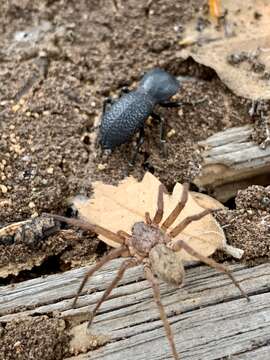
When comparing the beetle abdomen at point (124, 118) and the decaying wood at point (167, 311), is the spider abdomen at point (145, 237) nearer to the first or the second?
the decaying wood at point (167, 311)

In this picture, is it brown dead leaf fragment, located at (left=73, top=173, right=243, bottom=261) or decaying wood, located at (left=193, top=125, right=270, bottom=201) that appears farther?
decaying wood, located at (left=193, top=125, right=270, bottom=201)

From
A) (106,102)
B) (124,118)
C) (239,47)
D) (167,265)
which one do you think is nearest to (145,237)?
(167,265)

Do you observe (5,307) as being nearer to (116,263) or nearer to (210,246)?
(116,263)

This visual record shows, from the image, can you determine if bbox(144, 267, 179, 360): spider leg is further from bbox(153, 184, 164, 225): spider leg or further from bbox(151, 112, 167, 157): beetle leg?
bbox(151, 112, 167, 157): beetle leg

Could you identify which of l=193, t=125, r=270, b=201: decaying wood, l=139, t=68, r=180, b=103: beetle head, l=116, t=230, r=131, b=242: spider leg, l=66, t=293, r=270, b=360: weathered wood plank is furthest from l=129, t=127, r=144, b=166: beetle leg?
l=66, t=293, r=270, b=360: weathered wood plank

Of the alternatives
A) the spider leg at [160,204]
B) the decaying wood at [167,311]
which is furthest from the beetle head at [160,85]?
the decaying wood at [167,311]

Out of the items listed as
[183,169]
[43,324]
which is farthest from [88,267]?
[183,169]

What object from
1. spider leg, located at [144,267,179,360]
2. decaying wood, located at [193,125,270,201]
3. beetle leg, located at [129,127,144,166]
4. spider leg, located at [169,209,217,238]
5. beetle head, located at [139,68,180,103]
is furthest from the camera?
beetle head, located at [139,68,180,103]
